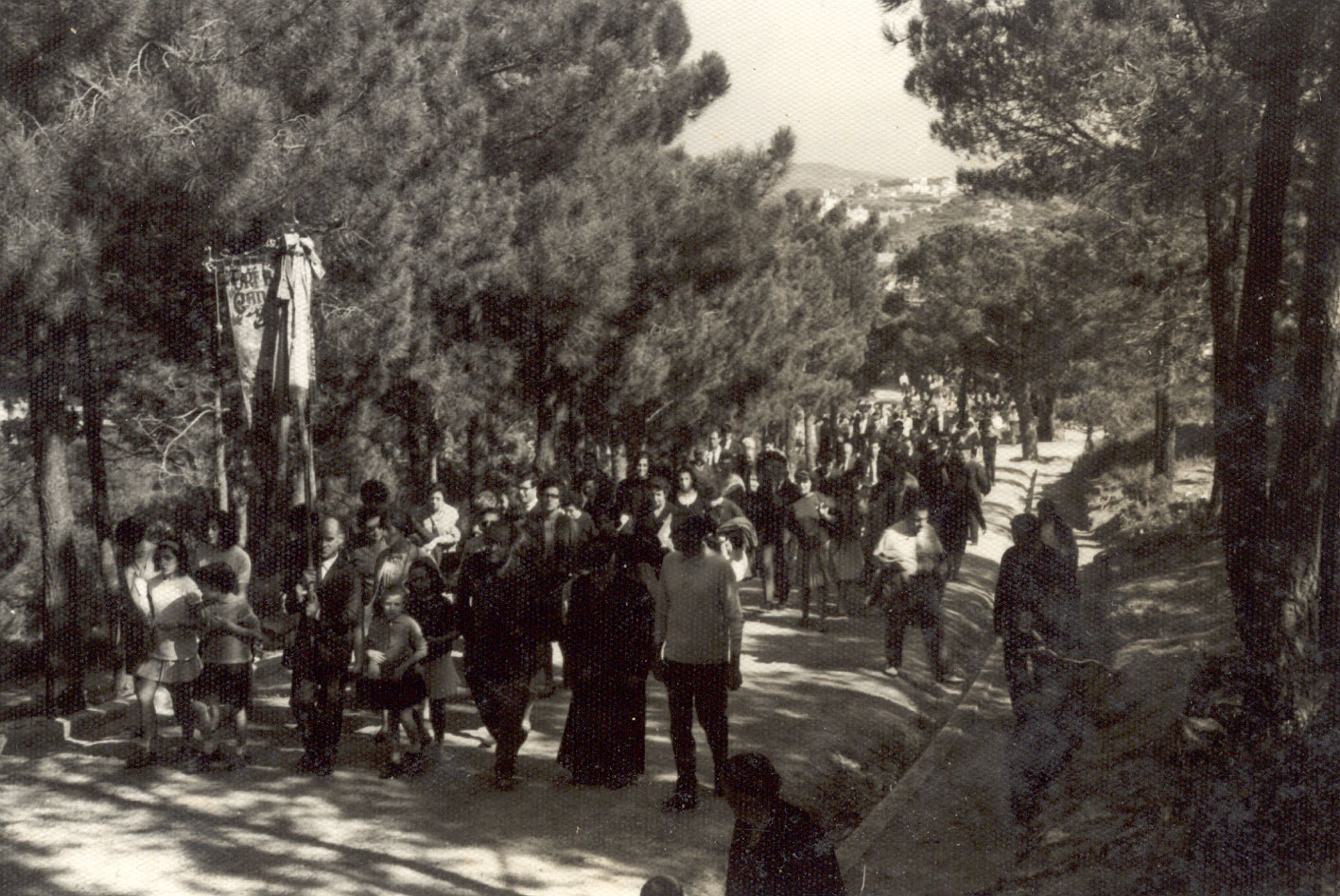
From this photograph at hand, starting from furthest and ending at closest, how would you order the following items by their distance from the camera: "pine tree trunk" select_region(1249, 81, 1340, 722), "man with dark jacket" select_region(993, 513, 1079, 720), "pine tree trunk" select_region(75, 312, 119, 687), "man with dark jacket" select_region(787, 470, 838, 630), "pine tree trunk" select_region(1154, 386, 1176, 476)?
"pine tree trunk" select_region(1154, 386, 1176, 476) → "man with dark jacket" select_region(787, 470, 838, 630) → "pine tree trunk" select_region(75, 312, 119, 687) → "man with dark jacket" select_region(993, 513, 1079, 720) → "pine tree trunk" select_region(1249, 81, 1340, 722)

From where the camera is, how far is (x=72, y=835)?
6.20m

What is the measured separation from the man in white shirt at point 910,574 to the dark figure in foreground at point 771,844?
595 cm

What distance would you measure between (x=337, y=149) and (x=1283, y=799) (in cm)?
849

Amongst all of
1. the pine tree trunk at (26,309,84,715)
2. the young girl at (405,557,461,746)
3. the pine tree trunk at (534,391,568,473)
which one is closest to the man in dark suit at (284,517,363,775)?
the young girl at (405,557,461,746)

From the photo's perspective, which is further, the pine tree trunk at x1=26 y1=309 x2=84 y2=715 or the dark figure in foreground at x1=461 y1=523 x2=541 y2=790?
the pine tree trunk at x1=26 y1=309 x2=84 y2=715

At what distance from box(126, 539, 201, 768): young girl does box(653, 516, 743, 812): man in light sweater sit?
2.78 meters

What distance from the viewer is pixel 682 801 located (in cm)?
652

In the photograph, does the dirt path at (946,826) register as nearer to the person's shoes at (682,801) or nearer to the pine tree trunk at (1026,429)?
the person's shoes at (682,801)

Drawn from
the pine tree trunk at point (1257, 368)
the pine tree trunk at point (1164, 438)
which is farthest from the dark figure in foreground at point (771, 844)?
the pine tree trunk at point (1164, 438)

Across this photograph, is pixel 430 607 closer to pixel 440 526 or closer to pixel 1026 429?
pixel 440 526

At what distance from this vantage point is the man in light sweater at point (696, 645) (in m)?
6.36

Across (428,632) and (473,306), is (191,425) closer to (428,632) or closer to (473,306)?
(473,306)

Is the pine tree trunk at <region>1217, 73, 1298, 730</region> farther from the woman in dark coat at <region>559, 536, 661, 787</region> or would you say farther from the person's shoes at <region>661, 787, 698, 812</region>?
the woman in dark coat at <region>559, 536, 661, 787</region>

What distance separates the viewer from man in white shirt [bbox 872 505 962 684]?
9.45 m
